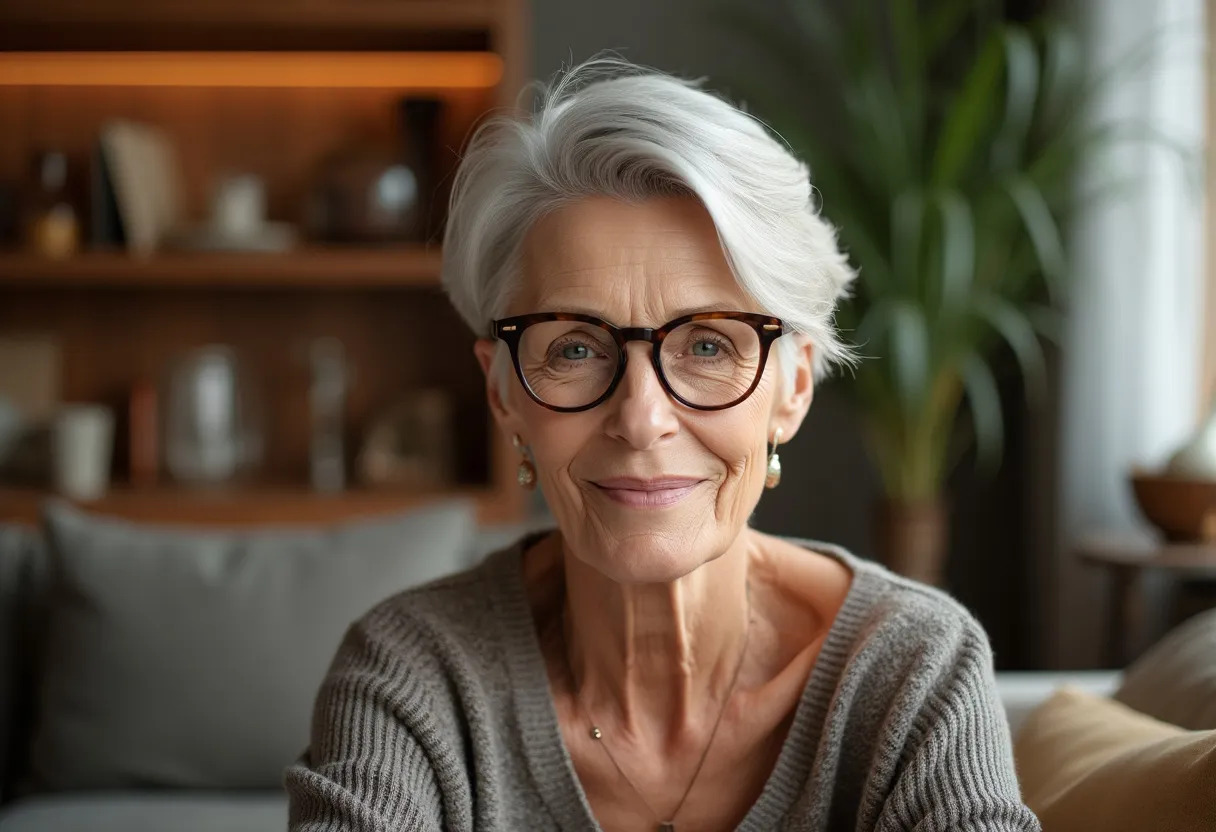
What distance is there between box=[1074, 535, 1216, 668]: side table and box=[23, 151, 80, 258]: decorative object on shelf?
8.25 ft

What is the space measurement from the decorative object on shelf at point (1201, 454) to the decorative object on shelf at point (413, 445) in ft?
5.76

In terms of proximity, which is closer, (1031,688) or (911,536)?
(1031,688)

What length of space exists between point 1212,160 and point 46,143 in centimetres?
292

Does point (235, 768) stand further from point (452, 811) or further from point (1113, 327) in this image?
point (1113, 327)

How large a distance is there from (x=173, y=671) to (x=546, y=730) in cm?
99

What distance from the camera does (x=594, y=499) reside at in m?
1.28

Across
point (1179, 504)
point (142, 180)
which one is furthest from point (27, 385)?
point (1179, 504)

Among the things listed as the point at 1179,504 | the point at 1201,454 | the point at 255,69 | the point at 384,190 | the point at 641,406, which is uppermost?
the point at 255,69

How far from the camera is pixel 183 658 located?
2.14 meters

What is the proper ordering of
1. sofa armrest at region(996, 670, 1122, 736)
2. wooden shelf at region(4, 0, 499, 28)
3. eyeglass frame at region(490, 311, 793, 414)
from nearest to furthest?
eyeglass frame at region(490, 311, 793, 414) → sofa armrest at region(996, 670, 1122, 736) → wooden shelf at region(4, 0, 499, 28)

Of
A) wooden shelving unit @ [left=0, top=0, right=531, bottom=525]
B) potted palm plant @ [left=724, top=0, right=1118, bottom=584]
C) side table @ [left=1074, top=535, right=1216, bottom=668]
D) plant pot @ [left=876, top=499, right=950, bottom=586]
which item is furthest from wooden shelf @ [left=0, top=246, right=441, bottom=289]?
side table @ [left=1074, top=535, right=1216, bottom=668]

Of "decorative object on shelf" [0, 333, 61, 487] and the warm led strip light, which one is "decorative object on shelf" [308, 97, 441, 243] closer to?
the warm led strip light

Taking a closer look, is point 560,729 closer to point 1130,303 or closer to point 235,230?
point 1130,303

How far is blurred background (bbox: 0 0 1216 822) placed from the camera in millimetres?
3068
